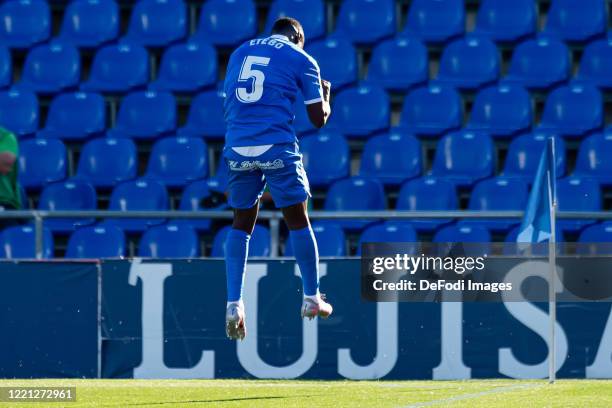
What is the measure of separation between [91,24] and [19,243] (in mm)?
3290

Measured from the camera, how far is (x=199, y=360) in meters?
8.55

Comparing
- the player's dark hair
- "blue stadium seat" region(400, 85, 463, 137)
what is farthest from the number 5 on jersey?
"blue stadium seat" region(400, 85, 463, 137)

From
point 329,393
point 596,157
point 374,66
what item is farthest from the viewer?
point 374,66

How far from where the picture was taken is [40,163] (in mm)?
12273

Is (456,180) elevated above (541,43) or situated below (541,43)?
below

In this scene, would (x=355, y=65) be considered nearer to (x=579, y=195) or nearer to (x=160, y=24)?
(x=160, y=24)

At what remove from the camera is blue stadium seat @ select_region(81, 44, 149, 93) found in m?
13.0

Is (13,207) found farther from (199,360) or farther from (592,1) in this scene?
(592,1)

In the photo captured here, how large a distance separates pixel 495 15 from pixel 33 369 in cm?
658

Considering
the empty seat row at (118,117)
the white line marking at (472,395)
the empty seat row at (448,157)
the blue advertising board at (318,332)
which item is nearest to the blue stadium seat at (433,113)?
the empty seat row at (448,157)

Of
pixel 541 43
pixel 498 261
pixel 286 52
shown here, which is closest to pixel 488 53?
pixel 541 43

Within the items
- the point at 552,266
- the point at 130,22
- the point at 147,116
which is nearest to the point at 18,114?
the point at 147,116

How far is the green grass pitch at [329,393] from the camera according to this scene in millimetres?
6375

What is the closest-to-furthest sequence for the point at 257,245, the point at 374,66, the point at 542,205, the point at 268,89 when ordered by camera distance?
the point at 268,89
the point at 542,205
the point at 257,245
the point at 374,66
